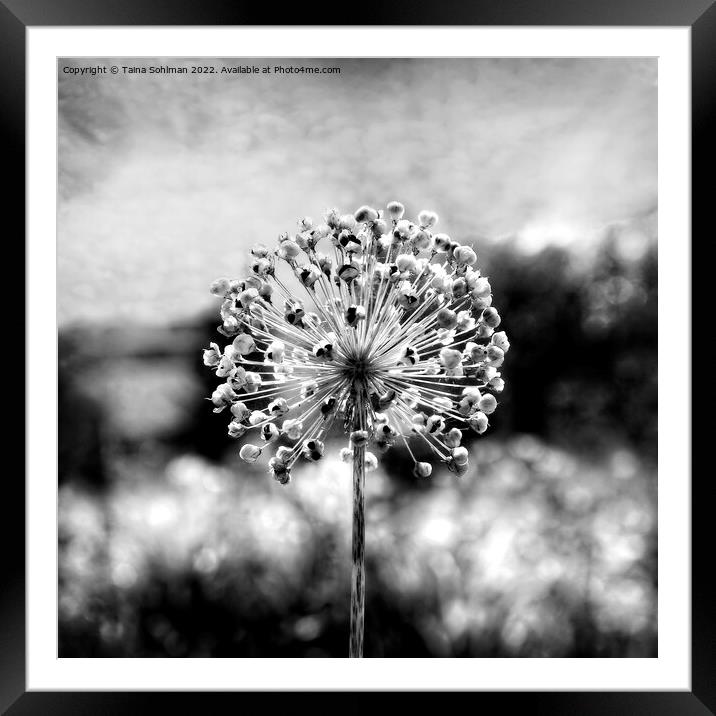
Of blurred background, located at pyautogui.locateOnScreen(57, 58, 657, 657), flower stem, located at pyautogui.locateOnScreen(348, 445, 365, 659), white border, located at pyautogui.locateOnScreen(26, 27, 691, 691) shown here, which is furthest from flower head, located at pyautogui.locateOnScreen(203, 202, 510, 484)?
white border, located at pyautogui.locateOnScreen(26, 27, 691, 691)

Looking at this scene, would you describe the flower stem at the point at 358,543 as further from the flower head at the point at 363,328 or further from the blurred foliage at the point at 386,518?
the blurred foliage at the point at 386,518

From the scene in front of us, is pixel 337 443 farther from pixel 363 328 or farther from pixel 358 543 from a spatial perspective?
pixel 363 328

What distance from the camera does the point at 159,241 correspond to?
96.5 inches

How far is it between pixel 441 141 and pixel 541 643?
2.15 m

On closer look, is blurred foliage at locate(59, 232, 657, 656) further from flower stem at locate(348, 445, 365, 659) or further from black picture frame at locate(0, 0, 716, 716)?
flower stem at locate(348, 445, 365, 659)

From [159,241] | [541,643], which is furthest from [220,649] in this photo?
[159,241]

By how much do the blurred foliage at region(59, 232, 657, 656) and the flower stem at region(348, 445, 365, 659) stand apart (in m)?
0.64

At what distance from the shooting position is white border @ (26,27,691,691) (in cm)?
225

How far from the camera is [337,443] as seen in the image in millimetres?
2434
